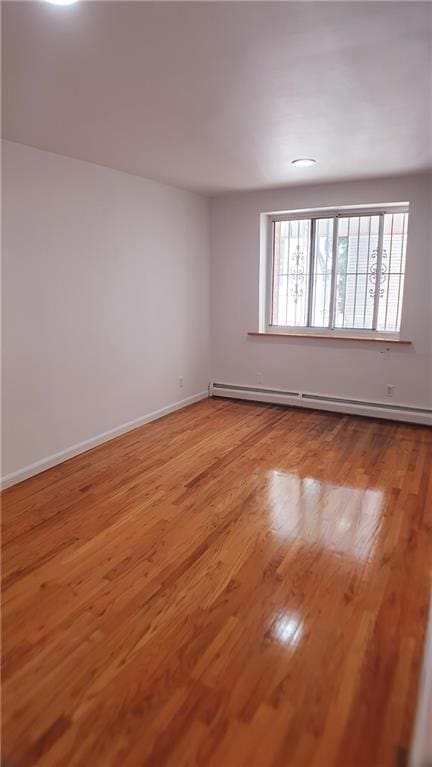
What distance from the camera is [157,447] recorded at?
3959 millimetres

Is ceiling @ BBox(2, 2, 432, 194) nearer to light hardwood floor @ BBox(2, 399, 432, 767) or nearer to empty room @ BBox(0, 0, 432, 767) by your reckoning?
empty room @ BBox(0, 0, 432, 767)

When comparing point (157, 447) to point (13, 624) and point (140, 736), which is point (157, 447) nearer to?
point (13, 624)

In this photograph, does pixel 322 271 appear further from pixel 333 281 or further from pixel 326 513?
pixel 326 513

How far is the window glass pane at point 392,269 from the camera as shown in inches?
176

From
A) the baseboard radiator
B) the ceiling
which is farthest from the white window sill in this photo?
the ceiling

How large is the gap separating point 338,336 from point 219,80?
3.23m

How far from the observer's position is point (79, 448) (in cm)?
378

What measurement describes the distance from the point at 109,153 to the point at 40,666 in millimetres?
3179

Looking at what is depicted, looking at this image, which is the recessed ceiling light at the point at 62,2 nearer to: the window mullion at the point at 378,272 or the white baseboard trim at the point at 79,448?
the white baseboard trim at the point at 79,448

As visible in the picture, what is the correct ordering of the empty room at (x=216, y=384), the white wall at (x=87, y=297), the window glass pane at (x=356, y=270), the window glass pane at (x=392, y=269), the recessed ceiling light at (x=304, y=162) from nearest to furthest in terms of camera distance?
the empty room at (x=216, y=384) → the white wall at (x=87, y=297) → the recessed ceiling light at (x=304, y=162) → the window glass pane at (x=392, y=269) → the window glass pane at (x=356, y=270)

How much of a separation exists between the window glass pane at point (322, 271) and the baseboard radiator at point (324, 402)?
2.76 ft

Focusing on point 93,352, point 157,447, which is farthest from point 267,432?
point 93,352

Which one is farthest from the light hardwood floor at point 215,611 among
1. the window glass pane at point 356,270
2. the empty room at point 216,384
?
the window glass pane at point 356,270

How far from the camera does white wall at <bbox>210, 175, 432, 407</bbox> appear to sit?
14.1ft
